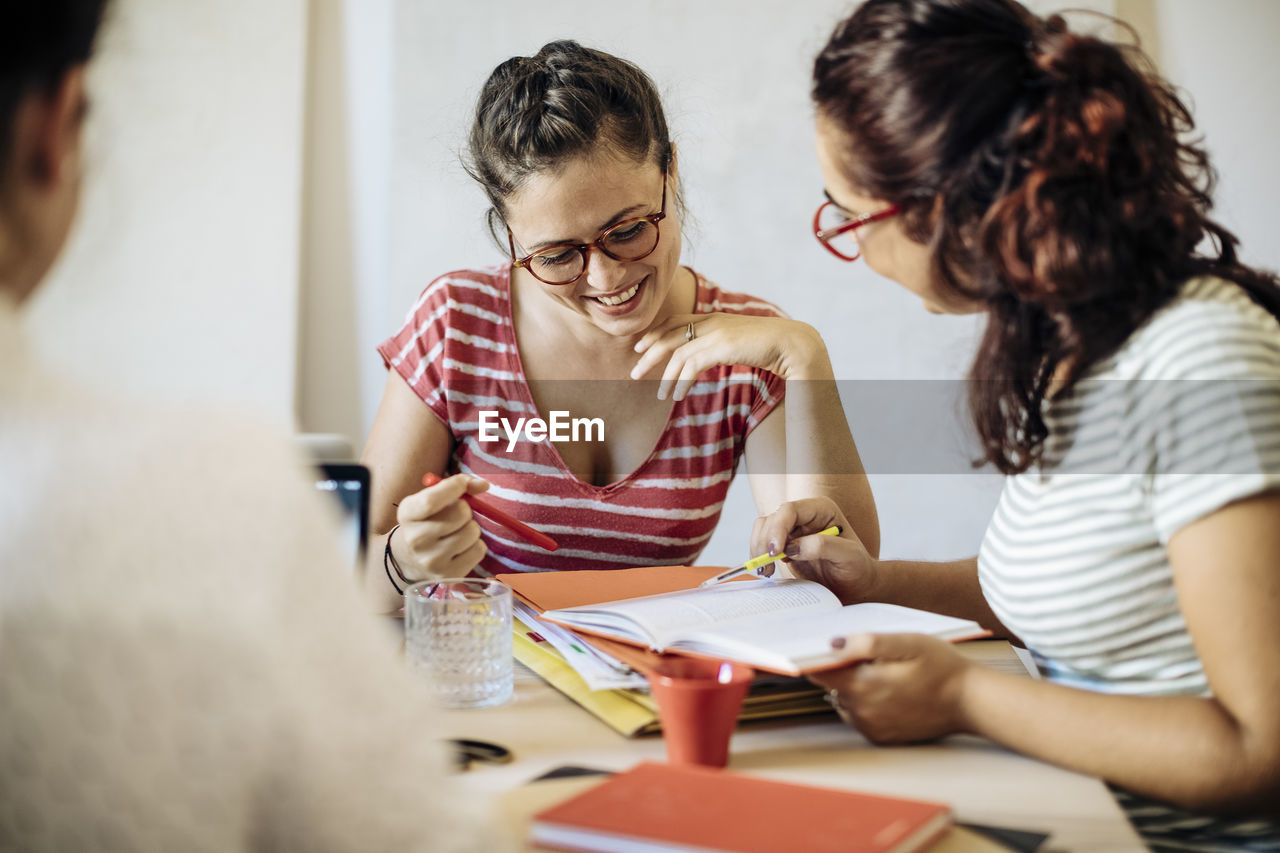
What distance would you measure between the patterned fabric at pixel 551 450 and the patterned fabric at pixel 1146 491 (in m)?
0.69

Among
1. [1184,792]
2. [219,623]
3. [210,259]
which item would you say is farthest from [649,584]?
[210,259]

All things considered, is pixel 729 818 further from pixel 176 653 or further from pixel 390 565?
pixel 390 565

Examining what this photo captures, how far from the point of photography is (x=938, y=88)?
932 mm

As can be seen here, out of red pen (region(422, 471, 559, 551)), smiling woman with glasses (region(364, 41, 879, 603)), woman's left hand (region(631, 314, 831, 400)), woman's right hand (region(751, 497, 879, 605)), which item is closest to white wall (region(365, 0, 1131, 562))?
smiling woman with glasses (region(364, 41, 879, 603))

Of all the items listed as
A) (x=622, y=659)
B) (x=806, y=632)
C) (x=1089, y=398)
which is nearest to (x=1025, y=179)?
(x=1089, y=398)

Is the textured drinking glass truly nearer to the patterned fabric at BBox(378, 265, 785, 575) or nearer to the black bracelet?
the black bracelet

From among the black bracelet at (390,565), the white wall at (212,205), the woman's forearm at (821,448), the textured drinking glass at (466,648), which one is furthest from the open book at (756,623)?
the white wall at (212,205)

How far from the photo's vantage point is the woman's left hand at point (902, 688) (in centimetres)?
84

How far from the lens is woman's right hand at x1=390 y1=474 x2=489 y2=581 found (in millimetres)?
1110

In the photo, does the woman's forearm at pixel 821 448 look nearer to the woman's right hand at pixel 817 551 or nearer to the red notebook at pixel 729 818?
→ the woman's right hand at pixel 817 551

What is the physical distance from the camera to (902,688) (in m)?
0.84

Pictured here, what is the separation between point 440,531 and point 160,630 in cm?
71

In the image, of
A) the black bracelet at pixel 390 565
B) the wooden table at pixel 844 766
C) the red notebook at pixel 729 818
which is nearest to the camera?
the red notebook at pixel 729 818

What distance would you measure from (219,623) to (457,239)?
7.88 ft
